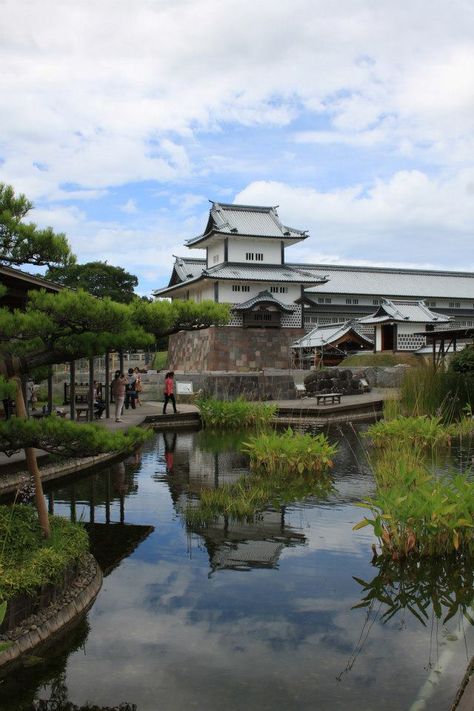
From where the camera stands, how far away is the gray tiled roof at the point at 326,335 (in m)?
45.3

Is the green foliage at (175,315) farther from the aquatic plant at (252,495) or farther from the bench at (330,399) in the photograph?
the bench at (330,399)

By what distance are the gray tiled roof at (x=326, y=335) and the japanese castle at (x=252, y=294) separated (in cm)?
64

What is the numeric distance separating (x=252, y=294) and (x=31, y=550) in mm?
40845

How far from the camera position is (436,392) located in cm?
2016

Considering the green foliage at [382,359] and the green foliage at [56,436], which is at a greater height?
the green foliage at [382,359]

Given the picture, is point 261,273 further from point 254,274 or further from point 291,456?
point 291,456

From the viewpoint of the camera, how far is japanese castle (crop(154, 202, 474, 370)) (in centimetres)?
4562

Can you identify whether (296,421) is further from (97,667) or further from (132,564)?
(97,667)

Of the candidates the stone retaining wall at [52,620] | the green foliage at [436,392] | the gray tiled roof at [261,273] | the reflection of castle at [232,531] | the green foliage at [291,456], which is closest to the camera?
A: the stone retaining wall at [52,620]

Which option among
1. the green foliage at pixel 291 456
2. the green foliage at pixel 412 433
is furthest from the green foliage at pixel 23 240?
the green foliage at pixel 412 433

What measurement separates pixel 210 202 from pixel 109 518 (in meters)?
40.5

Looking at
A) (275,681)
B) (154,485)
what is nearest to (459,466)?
(154,485)

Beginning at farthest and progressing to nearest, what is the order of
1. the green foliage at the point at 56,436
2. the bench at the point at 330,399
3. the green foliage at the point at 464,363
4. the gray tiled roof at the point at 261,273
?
1. the gray tiled roof at the point at 261,273
2. the bench at the point at 330,399
3. the green foliage at the point at 464,363
4. the green foliage at the point at 56,436

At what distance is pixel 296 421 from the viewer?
22.5 metres
